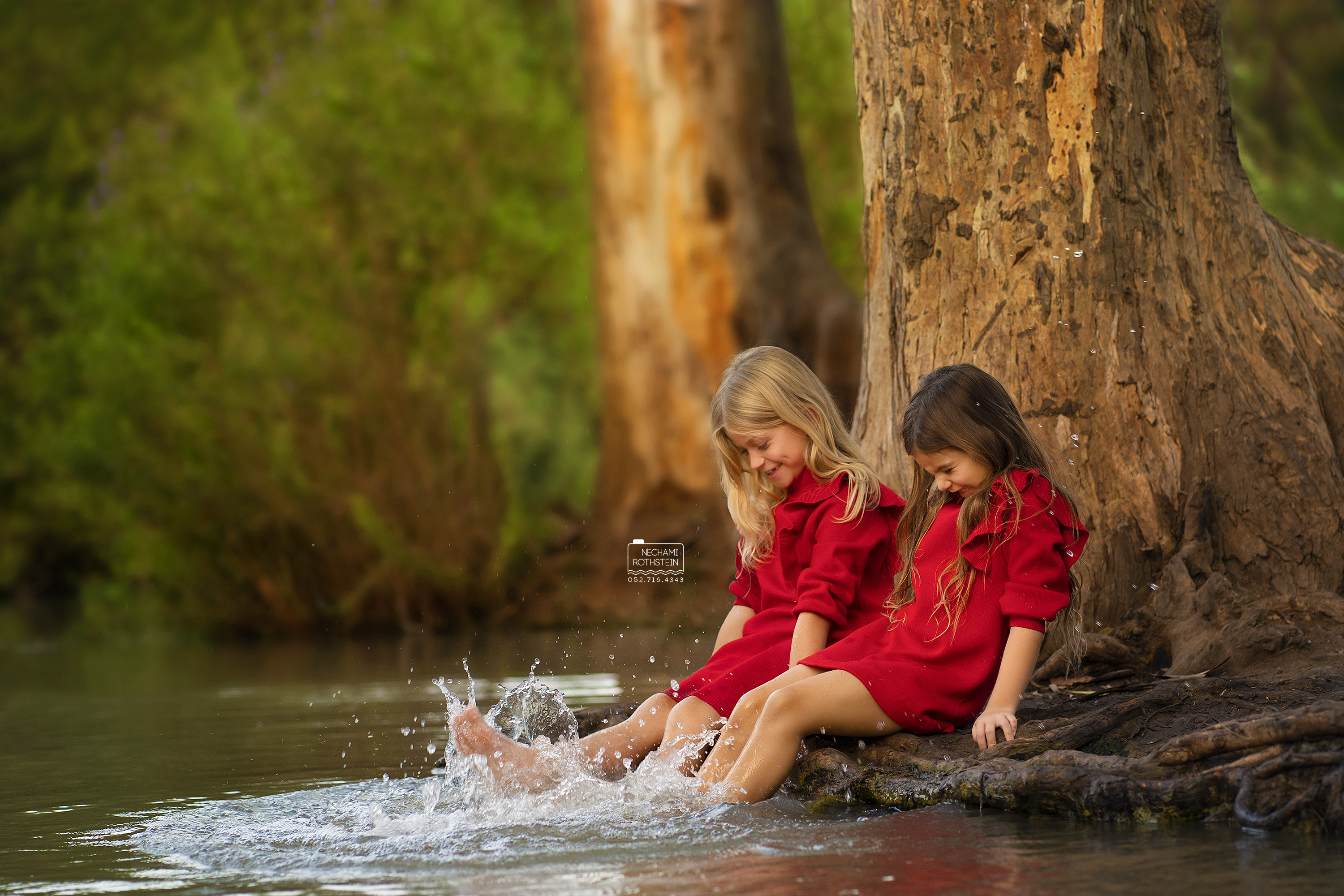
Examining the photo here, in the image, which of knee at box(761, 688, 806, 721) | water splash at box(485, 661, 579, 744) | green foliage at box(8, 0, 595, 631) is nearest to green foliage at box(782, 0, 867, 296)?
green foliage at box(8, 0, 595, 631)

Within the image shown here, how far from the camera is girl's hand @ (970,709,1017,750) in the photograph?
3.77m

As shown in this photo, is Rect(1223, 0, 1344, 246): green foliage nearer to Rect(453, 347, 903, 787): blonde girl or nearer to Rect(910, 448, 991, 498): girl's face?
Rect(453, 347, 903, 787): blonde girl

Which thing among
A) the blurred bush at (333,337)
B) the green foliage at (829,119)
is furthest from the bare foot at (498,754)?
the green foliage at (829,119)

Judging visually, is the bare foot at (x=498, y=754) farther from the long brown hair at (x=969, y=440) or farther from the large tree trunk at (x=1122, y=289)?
the large tree trunk at (x=1122, y=289)

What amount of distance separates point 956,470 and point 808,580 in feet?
1.81

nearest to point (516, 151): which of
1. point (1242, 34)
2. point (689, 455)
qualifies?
point (689, 455)

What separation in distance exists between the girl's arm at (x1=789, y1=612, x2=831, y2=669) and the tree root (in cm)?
32

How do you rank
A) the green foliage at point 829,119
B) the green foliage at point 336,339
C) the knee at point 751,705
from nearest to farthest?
the knee at point 751,705
the green foliage at point 336,339
the green foliage at point 829,119

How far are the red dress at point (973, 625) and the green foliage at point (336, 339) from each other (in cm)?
710

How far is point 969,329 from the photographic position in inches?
206

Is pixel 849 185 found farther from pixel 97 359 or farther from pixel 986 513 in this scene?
pixel 986 513

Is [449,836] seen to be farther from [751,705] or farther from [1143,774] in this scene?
[1143,774]

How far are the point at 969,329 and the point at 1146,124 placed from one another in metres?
0.92

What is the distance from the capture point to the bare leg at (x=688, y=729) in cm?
420
